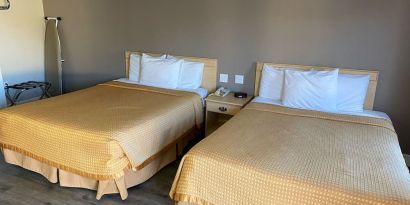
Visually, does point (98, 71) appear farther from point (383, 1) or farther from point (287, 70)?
point (383, 1)

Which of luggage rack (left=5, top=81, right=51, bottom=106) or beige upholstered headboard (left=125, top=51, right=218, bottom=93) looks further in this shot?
luggage rack (left=5, top=81, right=51, bottom=106)

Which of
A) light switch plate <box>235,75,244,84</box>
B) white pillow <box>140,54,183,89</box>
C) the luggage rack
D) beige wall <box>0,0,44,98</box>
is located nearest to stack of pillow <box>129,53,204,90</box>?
white pillow <box>140,54,183,89</box>

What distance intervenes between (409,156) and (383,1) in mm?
1459

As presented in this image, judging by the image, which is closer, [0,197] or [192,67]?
[0,197]

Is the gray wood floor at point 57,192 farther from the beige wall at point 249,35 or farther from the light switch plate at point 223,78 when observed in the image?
the beige wall at point 249,35

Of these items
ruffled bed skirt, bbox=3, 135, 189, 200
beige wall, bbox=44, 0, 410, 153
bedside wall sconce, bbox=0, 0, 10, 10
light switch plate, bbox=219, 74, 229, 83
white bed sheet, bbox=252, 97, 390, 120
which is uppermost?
bedside wall sconce, bbox=0, 0, 10, 10

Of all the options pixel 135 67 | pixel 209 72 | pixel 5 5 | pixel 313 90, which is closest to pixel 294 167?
pixel 313 90

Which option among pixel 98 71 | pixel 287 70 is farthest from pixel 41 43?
pixel 287 70

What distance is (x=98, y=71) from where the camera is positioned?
4160 mm

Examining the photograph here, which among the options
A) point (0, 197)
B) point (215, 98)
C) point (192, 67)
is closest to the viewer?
point (0, 197)

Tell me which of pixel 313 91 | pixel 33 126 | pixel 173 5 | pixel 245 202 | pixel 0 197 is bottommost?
pixel 0 197

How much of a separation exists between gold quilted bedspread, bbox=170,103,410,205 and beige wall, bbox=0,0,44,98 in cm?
338

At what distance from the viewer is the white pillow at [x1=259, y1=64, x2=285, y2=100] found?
299 cm

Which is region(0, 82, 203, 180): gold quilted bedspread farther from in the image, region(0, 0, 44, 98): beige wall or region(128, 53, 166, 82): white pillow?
region(0, 0, 44, 98): beige wall
